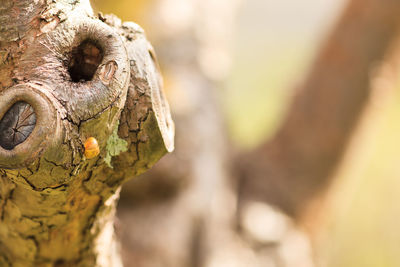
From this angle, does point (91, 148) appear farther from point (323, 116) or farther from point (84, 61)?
point (323, 116)

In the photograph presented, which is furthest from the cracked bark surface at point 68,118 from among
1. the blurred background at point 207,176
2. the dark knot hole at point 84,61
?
the blurred background at point 207,176

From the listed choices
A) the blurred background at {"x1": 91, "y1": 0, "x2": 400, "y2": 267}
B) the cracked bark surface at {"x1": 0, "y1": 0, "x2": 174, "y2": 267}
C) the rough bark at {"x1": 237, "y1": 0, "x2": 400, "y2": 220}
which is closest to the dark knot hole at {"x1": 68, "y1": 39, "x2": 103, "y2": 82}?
the cracked bark surface at {"x1": 0, "y1": 0, "x2": 174, "y2": 267}

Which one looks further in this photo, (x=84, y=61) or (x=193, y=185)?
(x=193, y=185)

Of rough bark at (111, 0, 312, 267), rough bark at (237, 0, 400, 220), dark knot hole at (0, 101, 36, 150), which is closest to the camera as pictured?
dark knot hole at (0, 101, 36, 150)

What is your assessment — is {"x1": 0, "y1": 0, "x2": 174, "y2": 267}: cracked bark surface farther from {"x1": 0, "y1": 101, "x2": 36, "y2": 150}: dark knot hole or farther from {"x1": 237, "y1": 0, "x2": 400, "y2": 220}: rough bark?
{"x1": 237, "y1": 0, "x2": 400, "y2": 220}: rough bark

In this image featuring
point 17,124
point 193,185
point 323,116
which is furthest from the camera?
point 323,116

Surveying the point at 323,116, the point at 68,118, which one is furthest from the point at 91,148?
the point at 323,116

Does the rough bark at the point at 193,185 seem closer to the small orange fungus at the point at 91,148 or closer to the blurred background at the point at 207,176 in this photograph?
the blurred background at the point at 207,176
